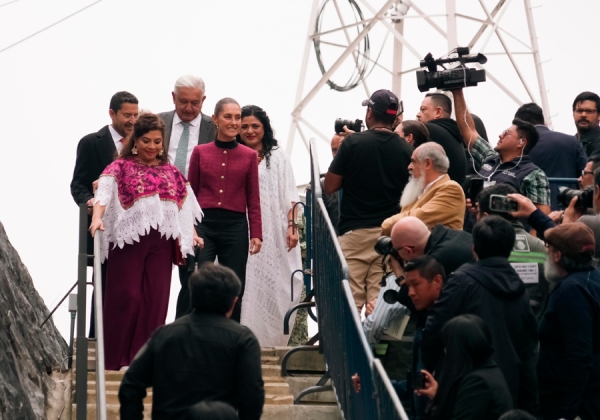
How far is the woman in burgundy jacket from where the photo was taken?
896cm

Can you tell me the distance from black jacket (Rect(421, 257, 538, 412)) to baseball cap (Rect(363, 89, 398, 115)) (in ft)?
7.70

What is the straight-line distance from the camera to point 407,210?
8055 millimetres

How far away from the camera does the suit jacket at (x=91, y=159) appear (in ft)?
29.3

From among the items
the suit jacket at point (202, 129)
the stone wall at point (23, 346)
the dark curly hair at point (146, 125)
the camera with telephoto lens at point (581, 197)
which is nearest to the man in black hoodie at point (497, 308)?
the camera with telephoto lens at point (581, 197)

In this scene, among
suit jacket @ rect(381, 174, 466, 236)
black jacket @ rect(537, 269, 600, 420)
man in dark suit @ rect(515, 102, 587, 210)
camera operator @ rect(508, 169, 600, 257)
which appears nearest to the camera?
black jacket @ rect(537, 269, 600, 420)

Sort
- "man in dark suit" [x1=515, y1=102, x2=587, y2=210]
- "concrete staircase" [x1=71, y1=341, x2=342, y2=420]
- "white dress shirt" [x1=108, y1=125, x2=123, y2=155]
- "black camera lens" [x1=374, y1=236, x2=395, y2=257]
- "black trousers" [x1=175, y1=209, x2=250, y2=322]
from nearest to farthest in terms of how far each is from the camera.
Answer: "black camera lens" [x1=374, y1=236, x2=395, y2=257], "concrete staircase" [x1=71, y1=341, x2=342, y2=420], "black trousers" [x1=175, y1=209, x2=250, y2=322], "white dress shirt" [x1=108, y1=125, x2=123, y2=155], "man in dark suit" [x1=515, y1=102, x2=587, y2=210]

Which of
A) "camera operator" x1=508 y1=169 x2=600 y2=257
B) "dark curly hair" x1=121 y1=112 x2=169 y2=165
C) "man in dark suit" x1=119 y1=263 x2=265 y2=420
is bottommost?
"man in dark suit" x1=119 y1=263 x2=265 y2=420

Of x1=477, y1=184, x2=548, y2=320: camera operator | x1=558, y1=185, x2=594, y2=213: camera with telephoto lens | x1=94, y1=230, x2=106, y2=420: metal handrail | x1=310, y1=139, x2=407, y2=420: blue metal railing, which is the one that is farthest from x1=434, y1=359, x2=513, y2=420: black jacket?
x1=558, y1=185, x2=594, y2=213: camera with telephoto lens

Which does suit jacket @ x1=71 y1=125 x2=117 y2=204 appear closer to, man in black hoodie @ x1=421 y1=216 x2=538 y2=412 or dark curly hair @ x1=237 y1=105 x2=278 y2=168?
dark curly hair @ x1=237 y1=105 x2=278 y2=168

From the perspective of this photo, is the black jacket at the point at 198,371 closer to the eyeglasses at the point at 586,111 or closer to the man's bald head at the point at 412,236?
the man's bald head at the point at 412,236

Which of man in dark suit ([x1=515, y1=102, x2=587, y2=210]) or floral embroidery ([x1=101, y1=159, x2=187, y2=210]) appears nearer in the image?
floral embroidery ([x1=101, y1=159, x2=187, y2=210])

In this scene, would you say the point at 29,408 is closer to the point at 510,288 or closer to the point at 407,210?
the point at 407,210

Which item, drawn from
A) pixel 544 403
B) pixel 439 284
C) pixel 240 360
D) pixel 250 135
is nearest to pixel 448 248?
pixel 439 284

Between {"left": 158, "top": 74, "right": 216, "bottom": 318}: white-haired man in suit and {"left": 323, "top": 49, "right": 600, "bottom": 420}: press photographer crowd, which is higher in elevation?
{"left": 158, "top": 74, "right": 216, "bottom": 318}: white-haired man in suit
